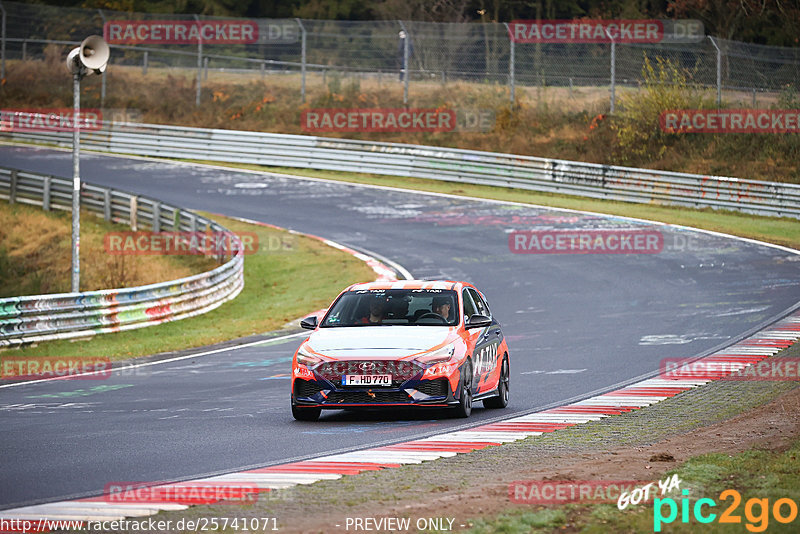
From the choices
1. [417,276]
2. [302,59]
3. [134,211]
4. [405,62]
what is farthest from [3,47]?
[417,276]

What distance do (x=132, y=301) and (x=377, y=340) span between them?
1057 cm

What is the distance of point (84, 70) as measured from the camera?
19625 mm

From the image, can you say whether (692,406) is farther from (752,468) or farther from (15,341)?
(15,341)

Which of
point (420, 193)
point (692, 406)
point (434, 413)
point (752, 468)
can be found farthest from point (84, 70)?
point (420, 193)

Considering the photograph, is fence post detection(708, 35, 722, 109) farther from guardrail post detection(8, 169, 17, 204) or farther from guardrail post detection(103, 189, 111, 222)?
guardrail post detection(8, 169, 17, 204)

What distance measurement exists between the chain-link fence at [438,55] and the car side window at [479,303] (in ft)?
85.3

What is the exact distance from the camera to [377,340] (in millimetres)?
11820

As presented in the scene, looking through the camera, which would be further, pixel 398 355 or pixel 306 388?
pixel 306 388

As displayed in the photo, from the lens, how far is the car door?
1220cm

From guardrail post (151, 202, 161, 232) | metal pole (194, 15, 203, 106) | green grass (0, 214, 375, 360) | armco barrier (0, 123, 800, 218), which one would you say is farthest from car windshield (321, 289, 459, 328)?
metal pole (194, 15, 203, 106)

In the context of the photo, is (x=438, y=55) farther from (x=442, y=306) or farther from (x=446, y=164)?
(x=442, y=306)

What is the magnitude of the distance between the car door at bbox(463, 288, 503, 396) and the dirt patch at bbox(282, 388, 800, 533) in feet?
8.23

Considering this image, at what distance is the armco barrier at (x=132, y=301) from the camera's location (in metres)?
18.9

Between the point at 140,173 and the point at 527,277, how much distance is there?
21.2 metres
